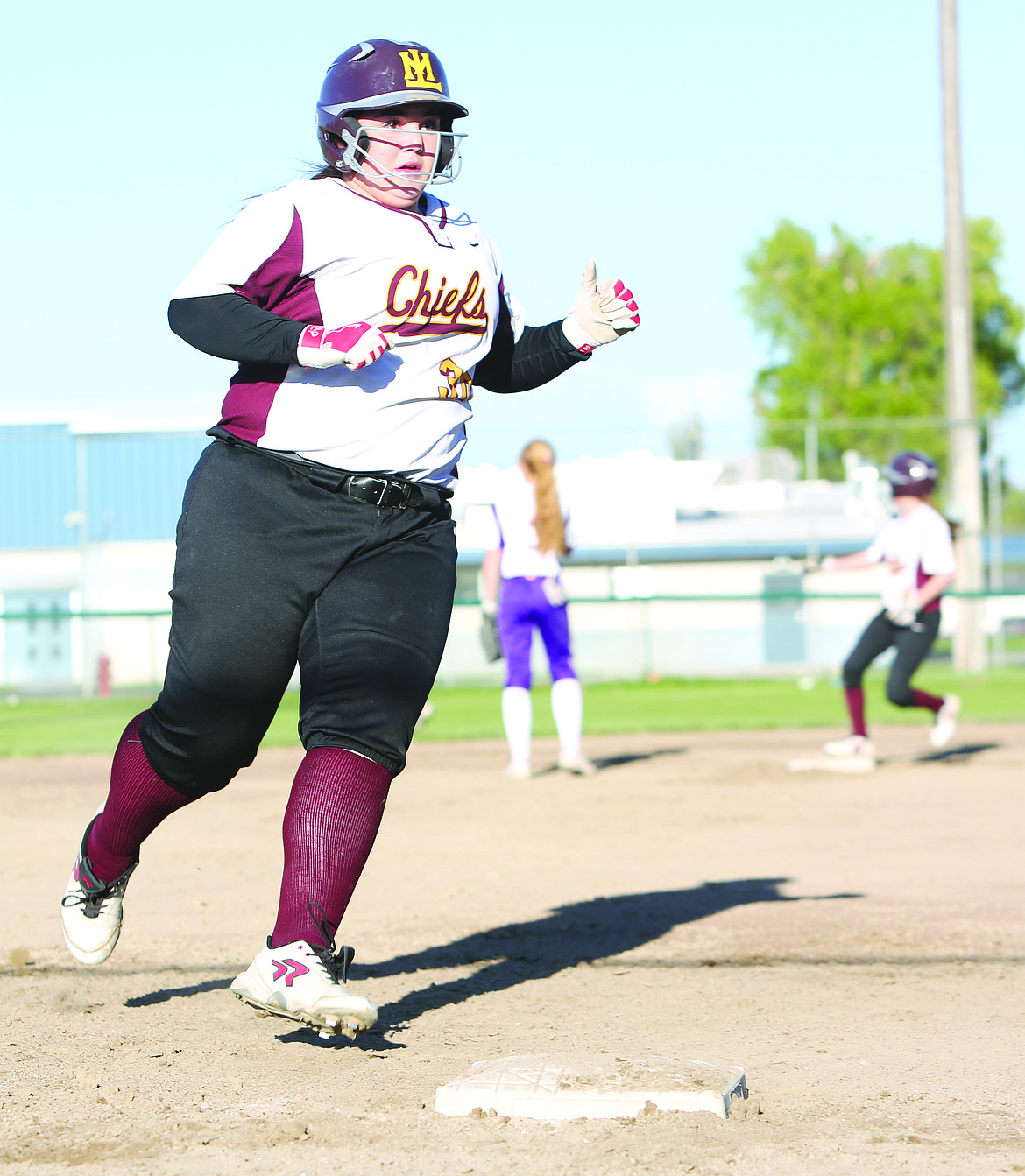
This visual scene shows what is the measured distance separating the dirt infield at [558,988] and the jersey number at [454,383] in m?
1.43

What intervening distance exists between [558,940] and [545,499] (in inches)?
177

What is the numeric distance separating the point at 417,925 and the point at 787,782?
4.29 meters

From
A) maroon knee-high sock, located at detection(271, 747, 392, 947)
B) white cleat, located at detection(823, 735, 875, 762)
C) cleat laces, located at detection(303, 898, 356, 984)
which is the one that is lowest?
white cleat, located at detection(823, 735, 875, 762)

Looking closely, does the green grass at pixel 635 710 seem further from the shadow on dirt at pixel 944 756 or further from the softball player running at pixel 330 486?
the softball player running at pixel 330 486

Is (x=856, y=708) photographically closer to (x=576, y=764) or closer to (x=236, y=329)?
(x=576, y=764)

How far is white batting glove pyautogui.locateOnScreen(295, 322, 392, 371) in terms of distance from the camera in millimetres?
2922

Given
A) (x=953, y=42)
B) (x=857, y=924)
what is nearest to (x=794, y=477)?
(x=953, y=42)

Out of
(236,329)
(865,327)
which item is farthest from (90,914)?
(865,327)

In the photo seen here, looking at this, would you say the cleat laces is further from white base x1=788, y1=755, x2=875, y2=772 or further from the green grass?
the green grass

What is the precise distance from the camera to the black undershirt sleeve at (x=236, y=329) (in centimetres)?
300

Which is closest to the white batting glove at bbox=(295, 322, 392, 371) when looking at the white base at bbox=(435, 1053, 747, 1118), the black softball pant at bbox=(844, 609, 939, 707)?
the white base at bbox=(435, 1053, 747, 1118)

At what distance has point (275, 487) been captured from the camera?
10.3ft

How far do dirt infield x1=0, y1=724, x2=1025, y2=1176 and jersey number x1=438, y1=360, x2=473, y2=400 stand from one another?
1427 mm

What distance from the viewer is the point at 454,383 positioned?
3271 millimetres
